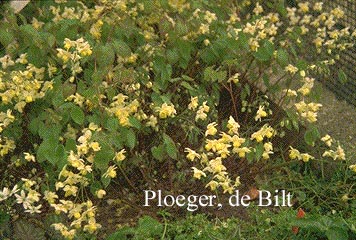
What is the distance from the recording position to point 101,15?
13.8ft

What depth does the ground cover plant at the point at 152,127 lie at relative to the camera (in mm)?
3357

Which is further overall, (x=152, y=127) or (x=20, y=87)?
(x=152, y=127)

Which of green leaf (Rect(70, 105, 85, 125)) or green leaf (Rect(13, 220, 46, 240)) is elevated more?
green leaf (Rect(70, 105, 85, 125))

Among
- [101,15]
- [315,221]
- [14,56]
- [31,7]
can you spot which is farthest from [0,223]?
[31,7]

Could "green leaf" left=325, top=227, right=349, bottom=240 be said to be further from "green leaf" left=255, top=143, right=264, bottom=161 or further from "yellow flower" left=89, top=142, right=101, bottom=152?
"yellow flower" left=89, top=142, right=101, bottom=152

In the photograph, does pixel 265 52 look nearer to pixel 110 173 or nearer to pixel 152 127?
pixel 152 127

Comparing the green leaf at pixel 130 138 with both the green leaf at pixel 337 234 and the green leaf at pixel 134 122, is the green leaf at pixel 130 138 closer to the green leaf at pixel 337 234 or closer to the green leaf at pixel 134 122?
the green leaf at pixel 134 122

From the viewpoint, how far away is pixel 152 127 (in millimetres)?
3760

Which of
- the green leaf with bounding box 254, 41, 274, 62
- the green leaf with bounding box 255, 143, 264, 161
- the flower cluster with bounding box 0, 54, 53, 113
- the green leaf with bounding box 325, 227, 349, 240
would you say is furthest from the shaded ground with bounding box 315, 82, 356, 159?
the flower cluster with bounding box 0, 54, 53, 113

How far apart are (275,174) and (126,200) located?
691mm

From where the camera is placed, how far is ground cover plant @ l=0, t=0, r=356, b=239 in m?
3.36

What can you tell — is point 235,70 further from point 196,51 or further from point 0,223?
point 0,223

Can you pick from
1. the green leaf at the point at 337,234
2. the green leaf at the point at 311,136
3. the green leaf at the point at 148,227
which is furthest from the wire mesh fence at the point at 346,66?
the green leaf at the point at 148,227

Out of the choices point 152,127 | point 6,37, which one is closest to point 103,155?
point 152,127
